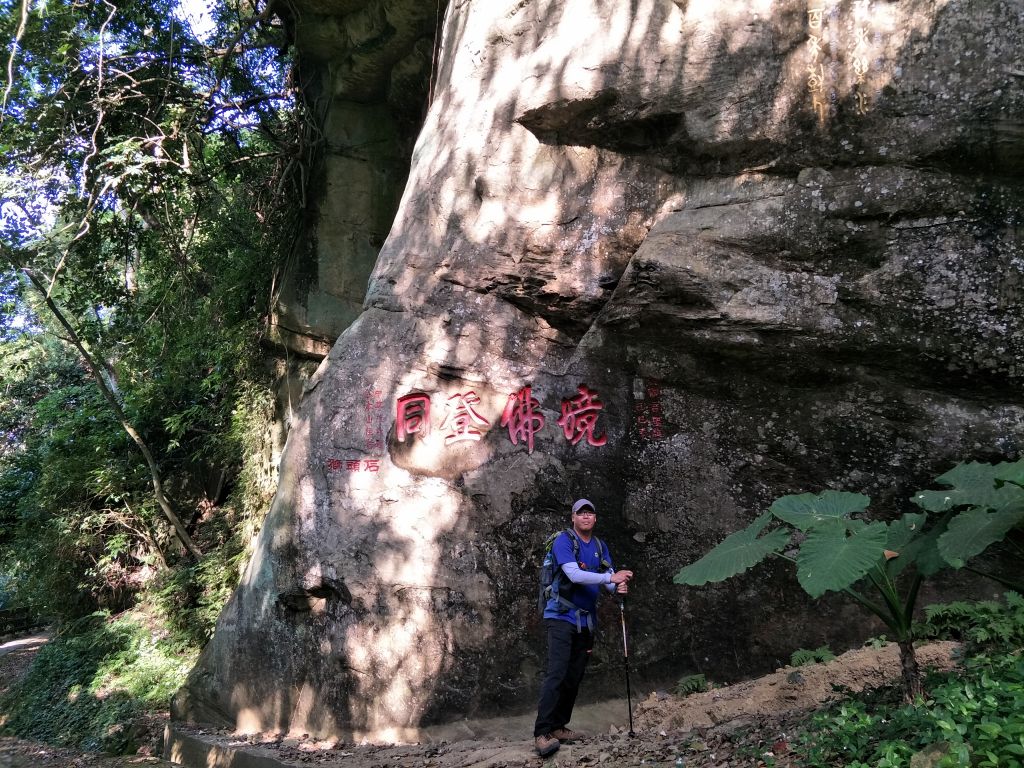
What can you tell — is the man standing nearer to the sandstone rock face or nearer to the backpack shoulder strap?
the backpack shoulder strap

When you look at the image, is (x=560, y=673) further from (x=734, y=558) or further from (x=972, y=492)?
(x=972, y=492)

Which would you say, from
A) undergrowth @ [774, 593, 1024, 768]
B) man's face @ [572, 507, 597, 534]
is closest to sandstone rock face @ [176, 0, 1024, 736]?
man's face @ [572, 507, 597, 534]

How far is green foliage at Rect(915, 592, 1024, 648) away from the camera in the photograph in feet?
12.0

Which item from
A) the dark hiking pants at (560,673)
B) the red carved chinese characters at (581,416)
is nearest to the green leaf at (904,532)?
the dark hiking pants at (560,673)

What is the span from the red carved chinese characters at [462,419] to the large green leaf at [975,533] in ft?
10.7

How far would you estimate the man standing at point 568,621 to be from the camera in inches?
162

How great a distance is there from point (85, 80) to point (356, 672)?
705 cm

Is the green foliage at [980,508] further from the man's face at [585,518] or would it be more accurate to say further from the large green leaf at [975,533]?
the man's face at [585,518]

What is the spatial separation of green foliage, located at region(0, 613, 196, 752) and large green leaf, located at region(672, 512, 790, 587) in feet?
21.4

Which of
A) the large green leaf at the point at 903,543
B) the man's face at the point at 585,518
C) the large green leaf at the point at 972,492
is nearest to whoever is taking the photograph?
the large green leaf at the point at 972,492

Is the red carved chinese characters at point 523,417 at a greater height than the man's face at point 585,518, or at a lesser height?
greater

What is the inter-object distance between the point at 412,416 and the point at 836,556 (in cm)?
349

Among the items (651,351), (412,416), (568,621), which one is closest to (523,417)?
(412,416)

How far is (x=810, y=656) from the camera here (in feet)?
14.7
